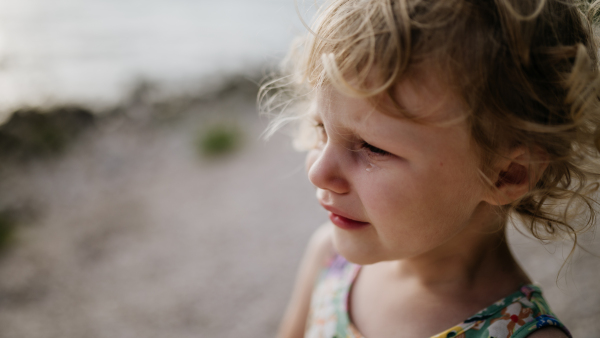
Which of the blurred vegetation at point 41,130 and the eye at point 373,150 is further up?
the blurred vegetation at point 41,130

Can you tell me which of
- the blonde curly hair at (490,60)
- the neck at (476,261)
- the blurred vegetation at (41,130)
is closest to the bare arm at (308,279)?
the neck at (476,261)

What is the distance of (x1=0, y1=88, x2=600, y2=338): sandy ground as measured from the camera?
2.11m

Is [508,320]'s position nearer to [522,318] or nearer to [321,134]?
[522,318]

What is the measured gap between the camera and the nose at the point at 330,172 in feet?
2.81

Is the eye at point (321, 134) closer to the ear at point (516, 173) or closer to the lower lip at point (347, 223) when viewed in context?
the lower lip at point (347, 223)

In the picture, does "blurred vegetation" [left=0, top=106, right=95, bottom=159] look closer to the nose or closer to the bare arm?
the bare arm

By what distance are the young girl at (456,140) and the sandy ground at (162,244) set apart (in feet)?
3.71

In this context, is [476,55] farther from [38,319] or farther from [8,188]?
[8,188]

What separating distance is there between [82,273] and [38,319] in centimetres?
31

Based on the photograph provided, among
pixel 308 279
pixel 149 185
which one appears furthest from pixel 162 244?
pixel 308 279

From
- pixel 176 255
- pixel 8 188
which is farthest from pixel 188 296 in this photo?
pixel 8 188

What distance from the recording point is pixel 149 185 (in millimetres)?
3092

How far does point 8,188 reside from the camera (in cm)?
286

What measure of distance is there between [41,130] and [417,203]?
11.0 feet
